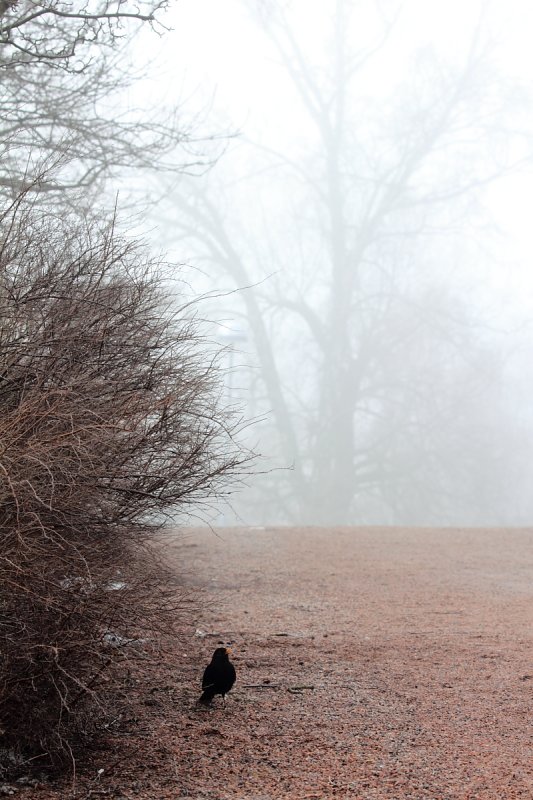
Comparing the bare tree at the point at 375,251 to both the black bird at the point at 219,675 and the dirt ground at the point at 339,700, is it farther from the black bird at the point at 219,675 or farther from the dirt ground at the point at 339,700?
the black bird at the point at 219,675

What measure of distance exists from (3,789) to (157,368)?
199 cm

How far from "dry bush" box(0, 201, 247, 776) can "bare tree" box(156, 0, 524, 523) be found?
25756 millimetres

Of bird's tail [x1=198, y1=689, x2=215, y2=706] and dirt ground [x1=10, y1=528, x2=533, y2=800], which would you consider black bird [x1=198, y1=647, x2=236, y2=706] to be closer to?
bird's tail [x1=198, y1=689, x2=215, y2=706]

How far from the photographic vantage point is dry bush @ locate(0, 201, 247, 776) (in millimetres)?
4195

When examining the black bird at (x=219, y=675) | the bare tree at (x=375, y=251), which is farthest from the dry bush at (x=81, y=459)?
the bare tree at (x=375, y=251)

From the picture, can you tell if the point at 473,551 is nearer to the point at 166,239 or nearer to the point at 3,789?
the point at 3,789

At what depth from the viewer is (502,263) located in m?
36.2

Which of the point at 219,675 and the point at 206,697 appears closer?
the point at 219,675

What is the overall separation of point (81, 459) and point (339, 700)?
203 centimetres

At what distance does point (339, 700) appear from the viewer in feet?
18.0

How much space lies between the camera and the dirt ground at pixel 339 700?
4328mm

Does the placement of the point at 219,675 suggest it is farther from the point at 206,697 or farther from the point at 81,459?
the point at 81,459

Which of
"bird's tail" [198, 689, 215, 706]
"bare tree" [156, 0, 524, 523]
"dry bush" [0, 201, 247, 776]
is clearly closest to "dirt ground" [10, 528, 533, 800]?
"bird's tail" [198, 689, 215, 706]

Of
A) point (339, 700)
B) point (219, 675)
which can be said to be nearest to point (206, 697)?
point (219, 675)
